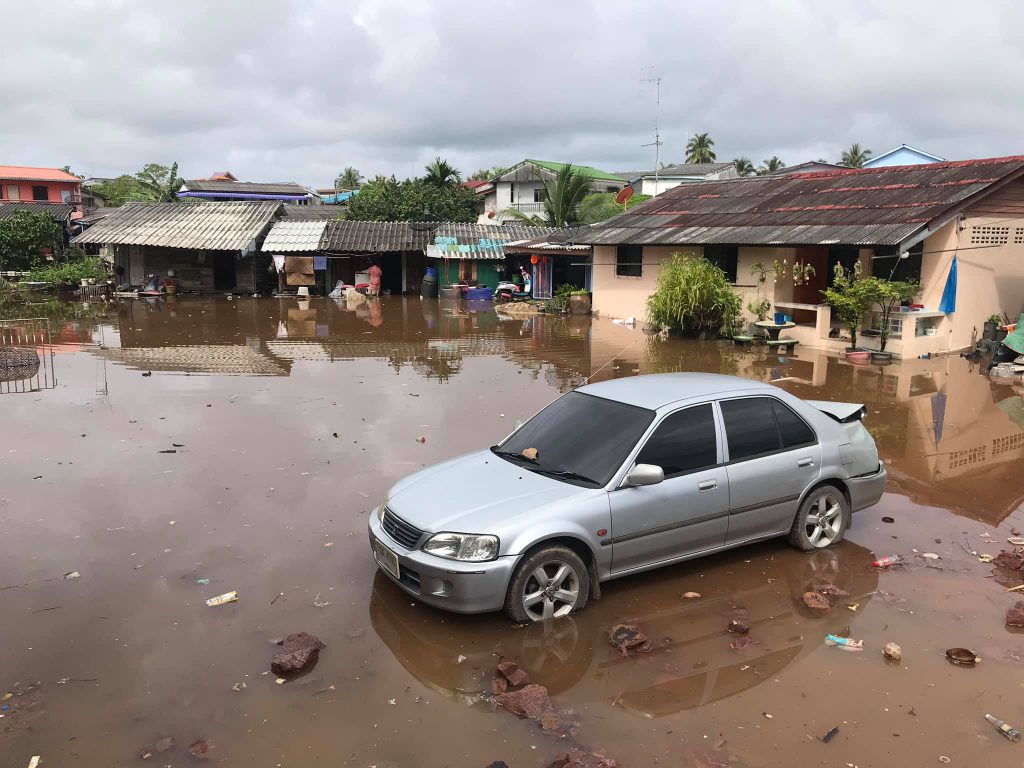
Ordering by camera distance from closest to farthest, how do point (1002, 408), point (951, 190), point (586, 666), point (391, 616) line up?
point (586, 666) < point (391, 616) < point (1002, 408) < point (951, 190)

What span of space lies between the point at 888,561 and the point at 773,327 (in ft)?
45.1

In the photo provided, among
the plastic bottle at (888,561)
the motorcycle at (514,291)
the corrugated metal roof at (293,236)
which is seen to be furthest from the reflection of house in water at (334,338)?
the plastic bottle at (888,561)

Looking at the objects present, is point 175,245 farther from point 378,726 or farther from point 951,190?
point 378,726

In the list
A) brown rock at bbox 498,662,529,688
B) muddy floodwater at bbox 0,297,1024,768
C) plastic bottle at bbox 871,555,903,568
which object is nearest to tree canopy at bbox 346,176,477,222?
muddy floodwater at bbox 0,297,1024,768

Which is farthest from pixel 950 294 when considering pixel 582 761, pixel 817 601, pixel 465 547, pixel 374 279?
pixel 374 279

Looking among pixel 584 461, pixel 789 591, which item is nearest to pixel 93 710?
pixel 584 461

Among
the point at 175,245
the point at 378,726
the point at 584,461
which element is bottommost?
the point at 378,726

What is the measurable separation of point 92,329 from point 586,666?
22565 millimetres

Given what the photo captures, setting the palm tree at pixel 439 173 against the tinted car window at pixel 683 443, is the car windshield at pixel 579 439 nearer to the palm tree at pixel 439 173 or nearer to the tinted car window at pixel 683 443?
the tinted car window at pixel 683 443

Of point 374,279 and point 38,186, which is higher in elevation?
point 38,186

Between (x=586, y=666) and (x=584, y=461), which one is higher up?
(x=584, y=461)

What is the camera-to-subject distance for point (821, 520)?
6.31 meters

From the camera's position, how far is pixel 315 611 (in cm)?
534

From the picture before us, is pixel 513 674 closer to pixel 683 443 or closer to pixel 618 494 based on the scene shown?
pixel 618 494
